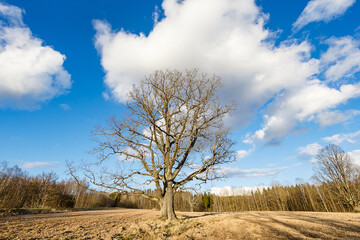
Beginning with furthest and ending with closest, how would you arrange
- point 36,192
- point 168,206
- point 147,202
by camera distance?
point 147,202 < point 36,192 < point 168,206

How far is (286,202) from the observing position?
46.1 metres

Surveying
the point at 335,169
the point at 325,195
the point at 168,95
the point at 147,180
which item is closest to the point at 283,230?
the point at 147,180

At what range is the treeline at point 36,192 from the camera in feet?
91.6

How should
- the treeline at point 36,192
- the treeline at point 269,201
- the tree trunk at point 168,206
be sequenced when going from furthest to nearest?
the treeline at point 269,201 < the treeline at point 36,192 < the tree trunk at point 168,206

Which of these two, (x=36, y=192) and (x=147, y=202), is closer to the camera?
(x=36, y=192)

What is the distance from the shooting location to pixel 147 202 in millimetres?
62469

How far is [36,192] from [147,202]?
37837 millimetres

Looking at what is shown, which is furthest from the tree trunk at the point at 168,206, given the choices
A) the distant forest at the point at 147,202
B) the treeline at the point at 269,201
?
the treeline at the point at 269,201

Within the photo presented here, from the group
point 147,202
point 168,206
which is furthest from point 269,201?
point 168,206

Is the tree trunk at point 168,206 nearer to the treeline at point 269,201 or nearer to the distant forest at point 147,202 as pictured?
the distant forest at point 147,202

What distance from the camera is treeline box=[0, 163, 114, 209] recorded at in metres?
27.9

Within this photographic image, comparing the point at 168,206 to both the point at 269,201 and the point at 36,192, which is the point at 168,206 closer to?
the point at 36,192

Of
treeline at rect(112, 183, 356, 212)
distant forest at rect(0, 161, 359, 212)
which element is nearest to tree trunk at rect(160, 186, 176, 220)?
distant forest at rect(0, 161, 359, 212)

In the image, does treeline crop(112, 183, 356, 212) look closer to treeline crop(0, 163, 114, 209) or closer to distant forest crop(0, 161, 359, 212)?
distant forest crop(0, 161, 359, 212)
